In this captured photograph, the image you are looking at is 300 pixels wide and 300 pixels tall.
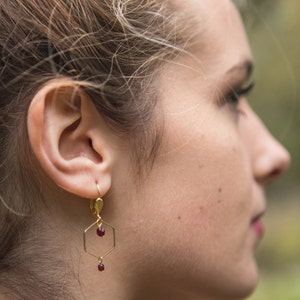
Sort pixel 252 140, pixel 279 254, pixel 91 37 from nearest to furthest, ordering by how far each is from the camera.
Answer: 1. pixel 91 37
2. pixel 252 140
3. pixel 279 254

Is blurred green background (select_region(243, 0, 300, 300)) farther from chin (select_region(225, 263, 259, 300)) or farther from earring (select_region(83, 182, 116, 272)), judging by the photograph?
earring (select_region(83, 182, 116, 272))

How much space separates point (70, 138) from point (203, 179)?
43cm

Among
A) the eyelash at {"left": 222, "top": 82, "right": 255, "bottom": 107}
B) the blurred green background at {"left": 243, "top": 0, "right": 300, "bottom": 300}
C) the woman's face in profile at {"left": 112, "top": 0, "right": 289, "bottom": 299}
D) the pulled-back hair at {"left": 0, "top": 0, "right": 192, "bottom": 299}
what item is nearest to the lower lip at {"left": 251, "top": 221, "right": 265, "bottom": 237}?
the woman's face in profile at {"left": 112, "top": 0, "right": 289, "bottom": 299}

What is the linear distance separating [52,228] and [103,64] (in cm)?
49

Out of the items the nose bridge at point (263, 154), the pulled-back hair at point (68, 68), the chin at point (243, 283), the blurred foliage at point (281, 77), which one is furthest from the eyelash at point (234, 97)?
the blurred foliage at point (281, 77)

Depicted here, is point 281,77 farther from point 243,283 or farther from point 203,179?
point 203,179

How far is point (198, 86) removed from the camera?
2256 mm

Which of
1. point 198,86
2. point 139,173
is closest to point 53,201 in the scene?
point 139,173

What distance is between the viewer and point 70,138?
2.09m

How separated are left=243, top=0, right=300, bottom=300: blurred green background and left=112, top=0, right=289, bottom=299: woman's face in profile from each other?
2207 millimetres

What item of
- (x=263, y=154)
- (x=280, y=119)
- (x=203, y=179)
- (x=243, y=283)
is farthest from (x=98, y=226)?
(x=280, y=119)

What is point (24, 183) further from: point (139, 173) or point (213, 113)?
point (213, 113)

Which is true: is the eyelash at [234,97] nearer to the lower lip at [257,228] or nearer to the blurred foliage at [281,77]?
the lower lip at [257,228]

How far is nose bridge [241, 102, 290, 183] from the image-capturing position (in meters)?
2.48
